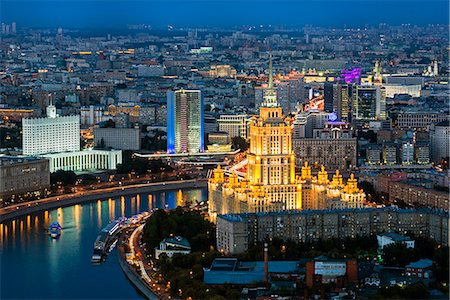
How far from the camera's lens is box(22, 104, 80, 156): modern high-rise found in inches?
772

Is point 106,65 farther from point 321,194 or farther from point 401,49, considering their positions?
point 321,194

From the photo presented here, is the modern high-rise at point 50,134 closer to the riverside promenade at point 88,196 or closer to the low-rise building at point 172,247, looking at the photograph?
the riverside promenade at point 88,196

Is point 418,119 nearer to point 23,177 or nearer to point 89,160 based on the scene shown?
point 89,160

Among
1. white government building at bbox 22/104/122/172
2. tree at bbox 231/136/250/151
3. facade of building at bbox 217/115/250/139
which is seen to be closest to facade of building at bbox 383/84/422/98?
facade of building at bbox 217/115/250/139

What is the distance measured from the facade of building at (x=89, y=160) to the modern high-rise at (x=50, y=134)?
0.44 meters

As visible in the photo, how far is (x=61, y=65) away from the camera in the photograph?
38500mm

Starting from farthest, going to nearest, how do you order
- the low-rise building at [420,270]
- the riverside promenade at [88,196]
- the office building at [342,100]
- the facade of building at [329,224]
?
1. the office building at [342,100]
2. the riverside promenade at [88,196]
3. the facade of building at [329,224]
4. the low-rise building at [420,270]

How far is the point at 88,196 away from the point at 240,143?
16.7 feet

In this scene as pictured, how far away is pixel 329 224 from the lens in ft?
42.1

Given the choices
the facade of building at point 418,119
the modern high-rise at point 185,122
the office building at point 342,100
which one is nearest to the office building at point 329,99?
the office building at point 342,100

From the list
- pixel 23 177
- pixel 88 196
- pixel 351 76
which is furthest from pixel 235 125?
pixel 351 76

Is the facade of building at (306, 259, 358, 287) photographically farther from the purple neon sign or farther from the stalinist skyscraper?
the purple neon sign

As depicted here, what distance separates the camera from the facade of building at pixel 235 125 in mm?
22391

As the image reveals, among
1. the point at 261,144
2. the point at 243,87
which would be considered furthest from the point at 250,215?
the point at 243,87
